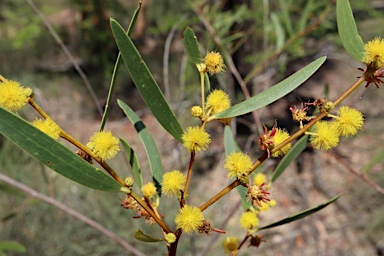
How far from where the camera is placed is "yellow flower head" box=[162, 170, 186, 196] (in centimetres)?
40

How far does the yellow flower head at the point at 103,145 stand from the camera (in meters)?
0.37

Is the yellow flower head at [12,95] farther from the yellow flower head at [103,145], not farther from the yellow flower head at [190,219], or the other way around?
the yellow flower head at [190,219]

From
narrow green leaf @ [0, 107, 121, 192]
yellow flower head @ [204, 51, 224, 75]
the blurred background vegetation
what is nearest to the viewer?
narrow green leaf @ [0, 107, 121, 192]

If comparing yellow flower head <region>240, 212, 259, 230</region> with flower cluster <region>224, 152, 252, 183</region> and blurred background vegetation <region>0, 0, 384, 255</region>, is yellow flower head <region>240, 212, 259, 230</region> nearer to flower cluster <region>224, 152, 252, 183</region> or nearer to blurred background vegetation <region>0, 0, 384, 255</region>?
flower cluster <region>224, 152, 252, 183</region>

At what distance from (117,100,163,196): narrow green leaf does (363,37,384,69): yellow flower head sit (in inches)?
11.0

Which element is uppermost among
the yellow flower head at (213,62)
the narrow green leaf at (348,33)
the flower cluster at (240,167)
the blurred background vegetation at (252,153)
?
the blurred background vegetation at (252,153)

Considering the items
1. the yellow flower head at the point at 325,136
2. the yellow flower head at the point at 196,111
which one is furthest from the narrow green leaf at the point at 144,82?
the yellow flower head at the point at 325,136

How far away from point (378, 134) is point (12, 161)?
268 cm

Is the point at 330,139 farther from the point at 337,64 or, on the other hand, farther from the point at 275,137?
the point at 337,64

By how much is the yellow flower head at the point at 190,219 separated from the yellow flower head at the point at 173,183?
0.10 feet

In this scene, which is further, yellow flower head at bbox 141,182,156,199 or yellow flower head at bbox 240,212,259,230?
yellow flower head at bbox 240,212,259,230

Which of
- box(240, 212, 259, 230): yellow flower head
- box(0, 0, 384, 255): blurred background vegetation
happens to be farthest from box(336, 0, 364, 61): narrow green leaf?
box(0, 0, 384, 255): blurred background vegetation

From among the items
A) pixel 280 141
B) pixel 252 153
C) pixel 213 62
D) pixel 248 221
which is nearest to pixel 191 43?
pixel 213 62

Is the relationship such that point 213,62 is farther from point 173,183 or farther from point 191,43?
point 173,183
